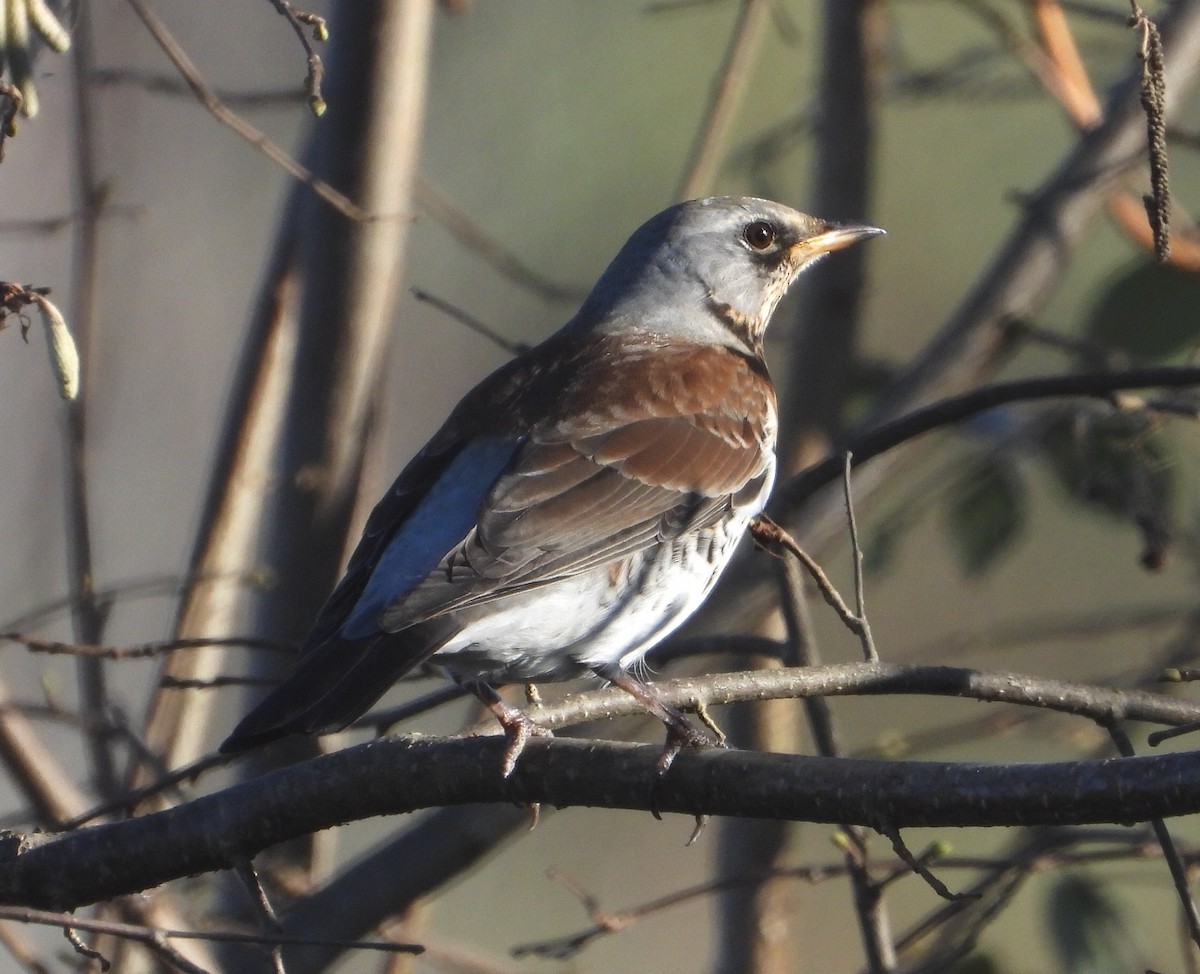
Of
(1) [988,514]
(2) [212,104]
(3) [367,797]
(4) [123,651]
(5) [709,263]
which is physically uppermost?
(5) [709,263]

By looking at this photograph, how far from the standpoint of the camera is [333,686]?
10.1 feet

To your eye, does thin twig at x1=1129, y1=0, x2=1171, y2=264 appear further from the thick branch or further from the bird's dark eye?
the bird's dark eye

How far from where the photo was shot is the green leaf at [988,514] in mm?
4742

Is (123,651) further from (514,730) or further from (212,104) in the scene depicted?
(212,104)

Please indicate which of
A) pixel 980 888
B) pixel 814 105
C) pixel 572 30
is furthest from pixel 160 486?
pixel 980 888

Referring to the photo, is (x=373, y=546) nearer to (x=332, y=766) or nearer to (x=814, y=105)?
(x=332, y=766)

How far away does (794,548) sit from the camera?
126 inches

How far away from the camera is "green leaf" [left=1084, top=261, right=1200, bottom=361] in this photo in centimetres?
443

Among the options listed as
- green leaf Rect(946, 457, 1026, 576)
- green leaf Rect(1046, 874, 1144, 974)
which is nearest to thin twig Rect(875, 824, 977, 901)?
green leaf Rect(1046, 874, 1144, 974)

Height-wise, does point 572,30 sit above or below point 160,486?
above

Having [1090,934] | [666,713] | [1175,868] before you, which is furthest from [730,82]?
[1175,868]

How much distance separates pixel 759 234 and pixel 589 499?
1.45 metres

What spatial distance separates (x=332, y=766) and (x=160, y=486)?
7.00 metres

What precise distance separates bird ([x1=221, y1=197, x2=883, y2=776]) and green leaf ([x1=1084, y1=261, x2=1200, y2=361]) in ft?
2.69
